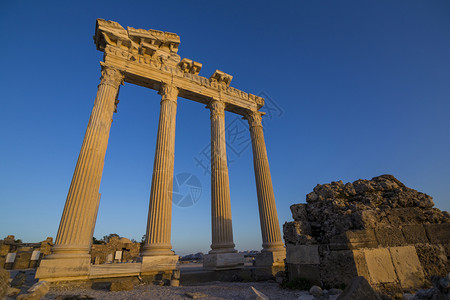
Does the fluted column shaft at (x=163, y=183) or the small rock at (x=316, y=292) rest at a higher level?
the fluted column shaft at (x=163, y=183)

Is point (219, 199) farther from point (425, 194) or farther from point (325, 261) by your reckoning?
point (425, 194)

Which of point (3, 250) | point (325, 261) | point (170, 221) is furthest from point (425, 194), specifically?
point (3, 250)

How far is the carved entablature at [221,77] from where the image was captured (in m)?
16.4

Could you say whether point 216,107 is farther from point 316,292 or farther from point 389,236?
point 316,292

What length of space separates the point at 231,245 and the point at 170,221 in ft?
12.5

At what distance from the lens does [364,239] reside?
4.91 metres

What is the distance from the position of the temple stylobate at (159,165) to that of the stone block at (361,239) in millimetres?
7871

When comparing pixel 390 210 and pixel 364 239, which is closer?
pixel 364 239

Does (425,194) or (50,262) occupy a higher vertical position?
(425,194)

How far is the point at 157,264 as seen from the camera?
31.0ft

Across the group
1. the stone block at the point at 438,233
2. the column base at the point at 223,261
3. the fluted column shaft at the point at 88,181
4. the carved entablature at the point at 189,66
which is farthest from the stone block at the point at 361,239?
the carved entablature at the point at 189,66

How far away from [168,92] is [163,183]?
20.4 feet

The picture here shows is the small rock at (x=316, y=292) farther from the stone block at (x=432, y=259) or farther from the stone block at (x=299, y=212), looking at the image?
the stone block at (x=432, y=259)

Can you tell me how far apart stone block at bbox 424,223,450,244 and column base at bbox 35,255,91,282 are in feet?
37.0
